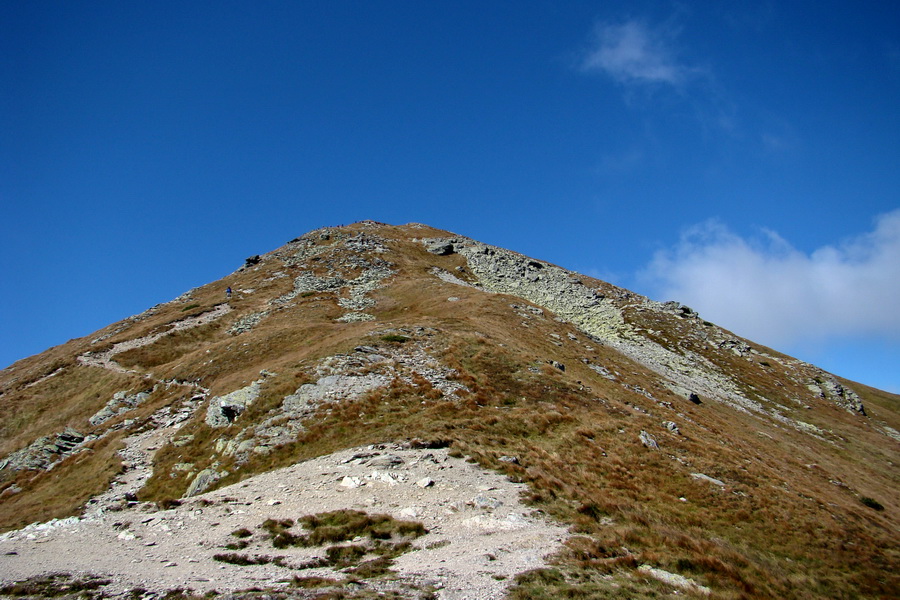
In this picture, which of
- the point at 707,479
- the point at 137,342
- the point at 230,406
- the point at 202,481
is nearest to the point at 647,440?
the point at 707,479

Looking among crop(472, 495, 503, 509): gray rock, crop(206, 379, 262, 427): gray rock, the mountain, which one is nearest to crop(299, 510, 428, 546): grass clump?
the mountain

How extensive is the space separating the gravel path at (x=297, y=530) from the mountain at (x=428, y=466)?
0.13m

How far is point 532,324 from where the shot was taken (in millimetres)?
59781

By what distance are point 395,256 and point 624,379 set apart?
61727 mm

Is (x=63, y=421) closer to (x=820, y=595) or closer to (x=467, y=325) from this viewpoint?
(x=467, y=325)

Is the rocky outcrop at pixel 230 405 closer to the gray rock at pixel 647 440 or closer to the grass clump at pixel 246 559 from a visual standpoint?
the grass clump at pixel 246 559

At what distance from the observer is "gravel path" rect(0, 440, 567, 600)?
14.9 meters

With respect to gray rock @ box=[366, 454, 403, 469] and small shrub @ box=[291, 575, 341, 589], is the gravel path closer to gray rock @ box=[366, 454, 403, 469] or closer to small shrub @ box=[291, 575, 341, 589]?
gray rock @ box=[366, 454, 403, 469]

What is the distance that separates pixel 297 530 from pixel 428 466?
8.03m

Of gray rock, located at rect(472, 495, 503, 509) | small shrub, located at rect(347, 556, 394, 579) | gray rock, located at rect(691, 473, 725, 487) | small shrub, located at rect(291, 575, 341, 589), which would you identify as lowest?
small shrub, located at rect(291, 575, 341, 589)

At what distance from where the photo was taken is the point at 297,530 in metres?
19.4

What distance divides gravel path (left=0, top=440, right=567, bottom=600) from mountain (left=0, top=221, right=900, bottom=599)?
0.41 ft

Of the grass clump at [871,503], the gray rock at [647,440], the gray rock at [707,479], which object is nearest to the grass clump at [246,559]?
the gray rock at [707,479]

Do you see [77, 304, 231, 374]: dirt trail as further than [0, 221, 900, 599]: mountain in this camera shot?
Yes
